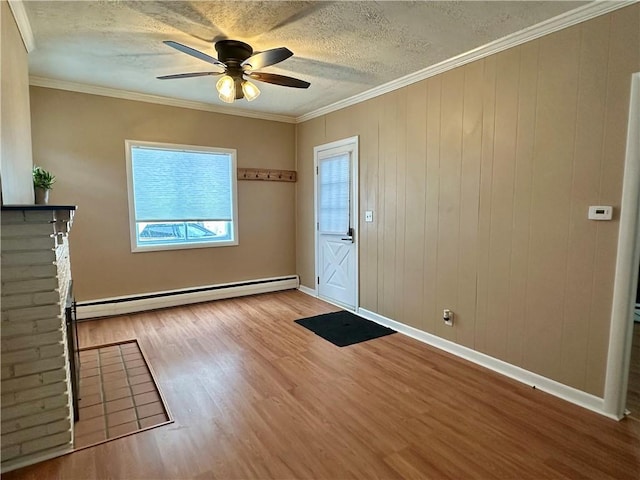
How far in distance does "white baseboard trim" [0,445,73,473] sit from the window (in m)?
2.84

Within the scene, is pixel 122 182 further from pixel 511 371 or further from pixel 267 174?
pixel 511 371

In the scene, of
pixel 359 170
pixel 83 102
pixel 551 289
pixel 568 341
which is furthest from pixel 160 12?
pixel 568 341

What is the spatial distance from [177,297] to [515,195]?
4.17 m

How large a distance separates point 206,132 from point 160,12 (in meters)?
2.50

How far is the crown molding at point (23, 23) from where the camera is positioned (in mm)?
2303

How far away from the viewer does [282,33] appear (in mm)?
2725

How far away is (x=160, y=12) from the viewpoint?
242 cm

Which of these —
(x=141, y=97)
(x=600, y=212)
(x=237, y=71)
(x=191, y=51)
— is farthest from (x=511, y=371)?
(x=141, y=97)

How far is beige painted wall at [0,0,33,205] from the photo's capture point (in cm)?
210

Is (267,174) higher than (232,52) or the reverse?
the reverse

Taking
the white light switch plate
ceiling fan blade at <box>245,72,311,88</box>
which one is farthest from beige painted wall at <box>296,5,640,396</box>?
ceiling fan blade at <box>245,72,311,88</box>

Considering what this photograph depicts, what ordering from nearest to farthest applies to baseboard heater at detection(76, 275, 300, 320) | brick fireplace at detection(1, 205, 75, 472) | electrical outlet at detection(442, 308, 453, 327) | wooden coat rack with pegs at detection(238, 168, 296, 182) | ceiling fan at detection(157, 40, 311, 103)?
brick fireplace at detection(1, 205, 75, 472), ceiling fan at detection(157, 40, 311, 103), electrical outlet at detection(442, 308, 453, 327), baseboard heater at detection(76, 275, 300, 320), wooden coat rack with pegs at detection(238, 168, 296, 182)

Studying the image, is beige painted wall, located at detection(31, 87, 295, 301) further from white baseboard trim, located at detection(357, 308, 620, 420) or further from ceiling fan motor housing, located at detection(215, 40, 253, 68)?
white baseboard trim, located at detection(357, 308, 620, 420)

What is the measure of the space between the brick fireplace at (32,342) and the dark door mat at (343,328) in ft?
7.52
